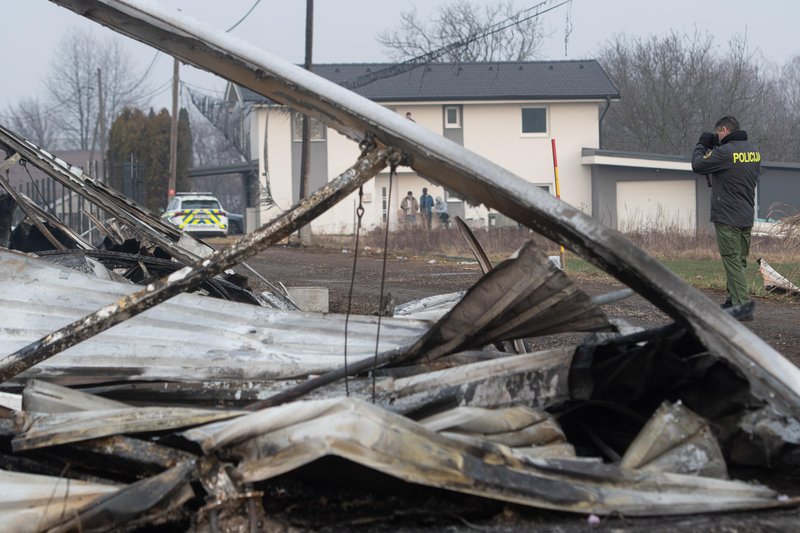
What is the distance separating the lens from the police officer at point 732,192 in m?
8.45

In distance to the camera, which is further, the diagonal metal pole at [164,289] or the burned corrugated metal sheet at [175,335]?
the burned corrugated metal sheet at [175,335]

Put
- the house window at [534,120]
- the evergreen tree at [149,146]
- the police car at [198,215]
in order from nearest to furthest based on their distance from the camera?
1. the police car at [198,215]
2. the house window at [534,120]
3. the evergreen tree at [149,146]

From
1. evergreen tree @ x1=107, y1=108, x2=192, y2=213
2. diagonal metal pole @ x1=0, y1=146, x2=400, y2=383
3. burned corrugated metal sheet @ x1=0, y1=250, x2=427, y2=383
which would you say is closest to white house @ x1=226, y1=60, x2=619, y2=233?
evergreen tree @ x1=107, y1=108, x2=192, y2=213

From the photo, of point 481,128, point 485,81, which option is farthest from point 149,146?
point 485,81

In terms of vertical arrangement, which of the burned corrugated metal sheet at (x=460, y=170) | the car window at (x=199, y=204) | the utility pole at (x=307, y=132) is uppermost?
the utility pole at (x=307, y=132)

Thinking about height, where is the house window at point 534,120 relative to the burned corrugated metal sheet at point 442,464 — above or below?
above

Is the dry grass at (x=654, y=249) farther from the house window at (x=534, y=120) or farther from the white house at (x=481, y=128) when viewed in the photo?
the house window at (x=534, y=120)

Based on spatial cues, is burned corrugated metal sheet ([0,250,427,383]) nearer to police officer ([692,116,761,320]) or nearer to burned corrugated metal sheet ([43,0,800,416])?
burned corrugated metal sheet ([43,0,800,416])

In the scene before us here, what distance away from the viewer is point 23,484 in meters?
2.85

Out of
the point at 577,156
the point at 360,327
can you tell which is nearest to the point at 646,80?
the point at 577,156

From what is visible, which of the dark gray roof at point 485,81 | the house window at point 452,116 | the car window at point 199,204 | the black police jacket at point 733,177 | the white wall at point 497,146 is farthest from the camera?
the house window at point 452,116

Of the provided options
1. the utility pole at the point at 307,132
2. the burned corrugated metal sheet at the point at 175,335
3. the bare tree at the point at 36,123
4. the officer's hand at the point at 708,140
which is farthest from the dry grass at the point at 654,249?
the bare tree at the point at 36,123

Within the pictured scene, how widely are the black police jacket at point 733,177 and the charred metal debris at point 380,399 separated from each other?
5.55 m

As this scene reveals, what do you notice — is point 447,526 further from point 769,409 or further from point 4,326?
point 4,326
